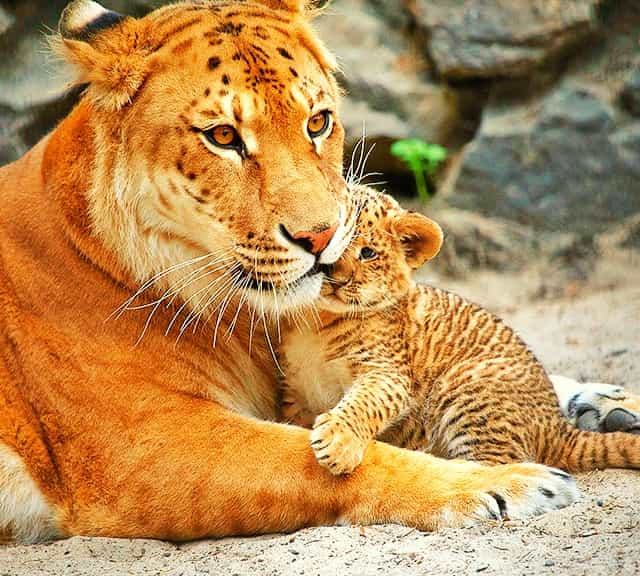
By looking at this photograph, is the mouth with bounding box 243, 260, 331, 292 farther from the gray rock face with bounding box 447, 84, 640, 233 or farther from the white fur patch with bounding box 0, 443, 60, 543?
the gray rock face with bounding box 447, 84, 640, 233

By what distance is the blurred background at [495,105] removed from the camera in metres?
6.83

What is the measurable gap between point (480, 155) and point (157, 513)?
4.08 metres

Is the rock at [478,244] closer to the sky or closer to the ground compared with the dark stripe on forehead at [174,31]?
closer to the ground

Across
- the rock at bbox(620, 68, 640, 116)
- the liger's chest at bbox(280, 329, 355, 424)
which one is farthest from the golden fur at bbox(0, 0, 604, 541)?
the rock at bbox(620, 68, 640, 116)

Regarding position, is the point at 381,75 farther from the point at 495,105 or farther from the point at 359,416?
the point at 359,416

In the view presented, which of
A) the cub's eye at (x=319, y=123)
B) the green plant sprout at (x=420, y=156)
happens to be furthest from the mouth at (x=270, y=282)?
the green plant sprout at (x=420, y=156)

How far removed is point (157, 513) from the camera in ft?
11.9

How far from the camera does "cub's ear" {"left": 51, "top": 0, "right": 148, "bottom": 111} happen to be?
3.66m

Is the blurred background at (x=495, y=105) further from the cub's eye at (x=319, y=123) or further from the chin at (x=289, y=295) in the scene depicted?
the chin at (x=289, y=295)

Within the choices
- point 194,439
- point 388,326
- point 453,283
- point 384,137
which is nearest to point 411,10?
point 384,137

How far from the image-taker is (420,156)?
7047mm

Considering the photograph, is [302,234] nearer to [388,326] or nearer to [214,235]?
[214,235]

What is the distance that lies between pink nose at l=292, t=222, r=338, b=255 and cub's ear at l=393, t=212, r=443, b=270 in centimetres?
59

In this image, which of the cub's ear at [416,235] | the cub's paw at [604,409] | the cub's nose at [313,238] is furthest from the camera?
the cub's paw at [604,409]
